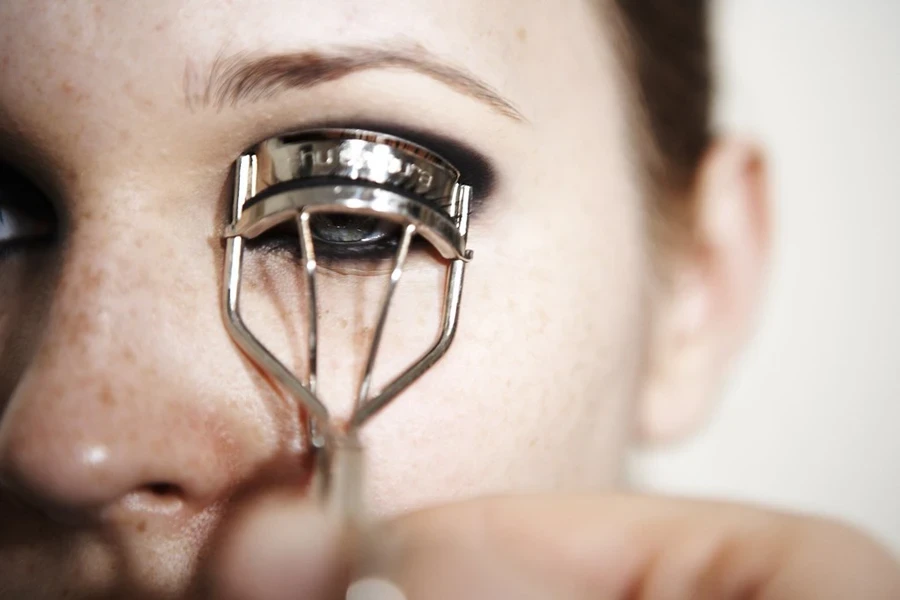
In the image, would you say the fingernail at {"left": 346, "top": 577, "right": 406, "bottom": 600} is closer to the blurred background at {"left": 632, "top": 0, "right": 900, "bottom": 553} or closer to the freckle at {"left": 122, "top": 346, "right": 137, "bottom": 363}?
the freckle at {"left": 122, "top": 346, "right": 137, "bottom": 363}

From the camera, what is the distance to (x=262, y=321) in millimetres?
509

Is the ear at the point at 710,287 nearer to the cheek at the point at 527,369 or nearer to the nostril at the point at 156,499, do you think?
the cheek at the point at 527,369

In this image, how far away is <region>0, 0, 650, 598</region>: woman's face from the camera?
469 mm

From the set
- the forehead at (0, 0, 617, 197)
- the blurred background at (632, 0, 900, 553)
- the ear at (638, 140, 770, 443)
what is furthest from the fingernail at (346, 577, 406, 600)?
the blurred background at (632, 0, 900, 553)

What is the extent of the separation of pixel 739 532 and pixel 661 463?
3.00 feet

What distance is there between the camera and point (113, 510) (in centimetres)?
47

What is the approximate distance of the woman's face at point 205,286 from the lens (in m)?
0.47

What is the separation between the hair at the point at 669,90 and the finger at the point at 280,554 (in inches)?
17.8

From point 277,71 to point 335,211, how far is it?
104mm

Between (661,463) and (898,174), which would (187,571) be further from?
(898,174)

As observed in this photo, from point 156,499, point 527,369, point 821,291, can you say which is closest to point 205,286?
point 156,499

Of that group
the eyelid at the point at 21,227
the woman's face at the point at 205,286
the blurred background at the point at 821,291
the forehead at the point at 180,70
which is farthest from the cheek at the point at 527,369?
the blurred background at the point at 821,291

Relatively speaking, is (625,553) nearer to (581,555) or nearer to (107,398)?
(581,555)

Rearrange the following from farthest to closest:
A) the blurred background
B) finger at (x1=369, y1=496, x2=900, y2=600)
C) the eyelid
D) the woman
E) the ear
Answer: the blurred background
the ear
the eyelid
the woman
finger at (x1=369, y1=496, x2=900, y2=600)
